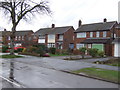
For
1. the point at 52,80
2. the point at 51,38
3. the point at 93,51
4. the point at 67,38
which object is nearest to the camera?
the point at 52,80

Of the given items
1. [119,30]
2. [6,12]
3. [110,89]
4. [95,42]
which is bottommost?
[110,89]

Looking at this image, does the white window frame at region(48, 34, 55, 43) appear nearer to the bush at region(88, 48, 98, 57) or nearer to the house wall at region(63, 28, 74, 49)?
the house wall at region(63, 28, 74, 49)

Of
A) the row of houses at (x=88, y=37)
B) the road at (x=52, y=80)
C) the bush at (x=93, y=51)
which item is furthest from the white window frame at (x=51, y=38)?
the road at (x=52, y=80)

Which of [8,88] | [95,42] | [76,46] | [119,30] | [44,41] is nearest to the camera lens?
[8,88]

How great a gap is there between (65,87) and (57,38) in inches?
1551

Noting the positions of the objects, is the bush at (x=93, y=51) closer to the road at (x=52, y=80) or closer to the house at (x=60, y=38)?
the road at (x=52, y=80)

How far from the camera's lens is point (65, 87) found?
704cm

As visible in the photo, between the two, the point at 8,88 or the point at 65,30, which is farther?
the point at 65,30

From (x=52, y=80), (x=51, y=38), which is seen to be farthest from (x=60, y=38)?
(x=52, y=80)

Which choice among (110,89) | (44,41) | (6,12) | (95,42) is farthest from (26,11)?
(44,41)

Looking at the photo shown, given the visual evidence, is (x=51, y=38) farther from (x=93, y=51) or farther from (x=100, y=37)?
(x=93, y=51)

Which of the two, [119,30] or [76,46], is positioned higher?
[119,30]

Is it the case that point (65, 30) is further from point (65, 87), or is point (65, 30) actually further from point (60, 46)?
point (65, 87)

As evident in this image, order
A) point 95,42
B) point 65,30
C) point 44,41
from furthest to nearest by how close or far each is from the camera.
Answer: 1. point 44,41
2. point 65,30
3. point 95,42
